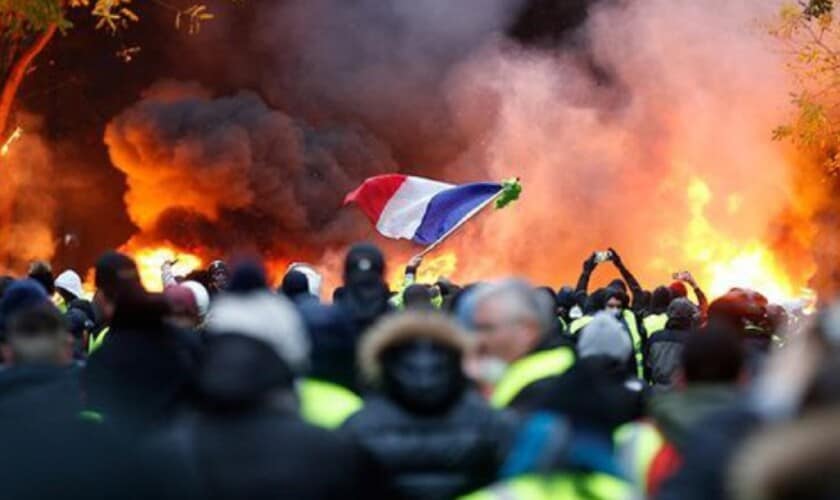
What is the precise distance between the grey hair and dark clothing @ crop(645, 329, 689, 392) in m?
4.06

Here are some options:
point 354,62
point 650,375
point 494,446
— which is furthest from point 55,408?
point 354,62

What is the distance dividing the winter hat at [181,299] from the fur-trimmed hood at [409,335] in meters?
2.54

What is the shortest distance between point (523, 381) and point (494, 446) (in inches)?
29.9

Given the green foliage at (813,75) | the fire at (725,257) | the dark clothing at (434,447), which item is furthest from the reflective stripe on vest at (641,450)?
Answer: the fire at (725,257)

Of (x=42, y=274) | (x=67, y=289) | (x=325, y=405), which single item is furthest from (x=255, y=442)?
(x=67, y=289)

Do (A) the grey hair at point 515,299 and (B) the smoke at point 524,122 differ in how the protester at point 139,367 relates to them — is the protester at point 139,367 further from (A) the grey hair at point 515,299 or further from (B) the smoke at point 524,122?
(B) the smoke at point 524,122

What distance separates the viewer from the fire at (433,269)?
2447 cm

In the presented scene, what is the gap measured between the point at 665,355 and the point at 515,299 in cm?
427

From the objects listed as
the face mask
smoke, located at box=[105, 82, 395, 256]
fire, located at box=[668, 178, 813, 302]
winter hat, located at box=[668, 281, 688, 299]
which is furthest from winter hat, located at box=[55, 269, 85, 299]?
fire, located at box=[668, 178, 813, 302]

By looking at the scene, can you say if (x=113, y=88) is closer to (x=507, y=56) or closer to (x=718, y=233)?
(x=507, y=56)

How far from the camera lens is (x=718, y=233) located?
81.3 ft

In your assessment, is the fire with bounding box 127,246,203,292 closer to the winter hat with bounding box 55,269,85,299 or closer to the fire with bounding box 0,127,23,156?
the fire with bounding box 0,127,23,156

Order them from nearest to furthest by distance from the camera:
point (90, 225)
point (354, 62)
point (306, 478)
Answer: point (306, 478) < point (90, 225) < point (354, 62)

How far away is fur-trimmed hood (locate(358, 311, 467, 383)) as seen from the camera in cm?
414
